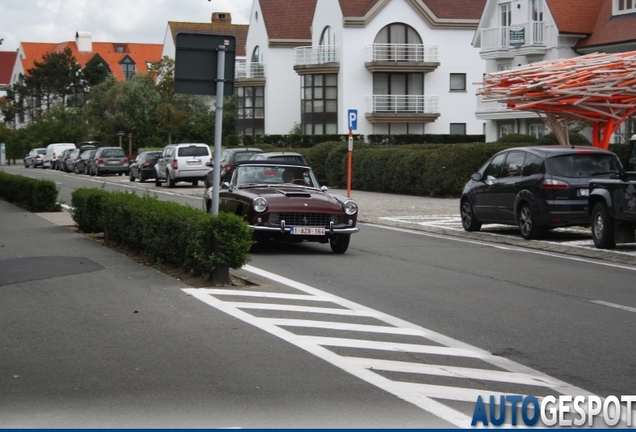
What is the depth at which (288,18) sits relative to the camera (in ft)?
232

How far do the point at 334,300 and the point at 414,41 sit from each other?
5453cm

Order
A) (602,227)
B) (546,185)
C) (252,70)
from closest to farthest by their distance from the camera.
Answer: (602,227) < (546,185) < (252,70)

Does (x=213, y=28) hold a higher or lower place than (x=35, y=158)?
higher

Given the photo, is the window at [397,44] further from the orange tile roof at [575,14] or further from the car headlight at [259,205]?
the car headlight at [259,205]

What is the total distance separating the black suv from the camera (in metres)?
15.9

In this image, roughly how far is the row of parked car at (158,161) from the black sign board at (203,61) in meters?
4.35

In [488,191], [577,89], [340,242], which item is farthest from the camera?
[577,89]

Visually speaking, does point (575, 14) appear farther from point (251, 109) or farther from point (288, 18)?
point (251, 109)

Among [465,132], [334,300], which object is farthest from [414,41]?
[334,300]

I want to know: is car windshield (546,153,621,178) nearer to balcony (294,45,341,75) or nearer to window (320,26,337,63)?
balcony (294,45,341,75)

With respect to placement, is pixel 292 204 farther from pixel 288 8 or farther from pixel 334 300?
pixel 288 8

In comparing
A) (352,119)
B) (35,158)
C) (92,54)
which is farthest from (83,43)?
(352,119)

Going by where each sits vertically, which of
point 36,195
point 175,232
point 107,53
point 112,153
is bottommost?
point 175,232

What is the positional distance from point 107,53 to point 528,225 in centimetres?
11406
